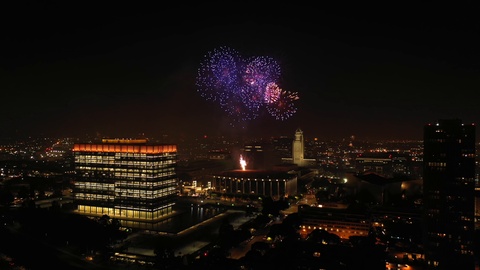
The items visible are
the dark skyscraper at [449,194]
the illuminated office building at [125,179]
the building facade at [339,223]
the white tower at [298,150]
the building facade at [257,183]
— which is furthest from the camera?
the white tower at [298,150]

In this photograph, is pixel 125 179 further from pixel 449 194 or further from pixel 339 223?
pixel 449 194

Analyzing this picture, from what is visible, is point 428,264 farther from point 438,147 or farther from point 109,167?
point 109,167

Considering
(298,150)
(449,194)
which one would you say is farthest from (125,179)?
(298,150)

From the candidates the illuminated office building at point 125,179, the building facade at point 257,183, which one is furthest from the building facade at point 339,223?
the building facade at point 257,183

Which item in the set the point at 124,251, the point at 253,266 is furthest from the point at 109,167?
the point at 253,266

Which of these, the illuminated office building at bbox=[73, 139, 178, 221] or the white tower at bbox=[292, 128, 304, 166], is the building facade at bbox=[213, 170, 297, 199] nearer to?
the illuminated office building at bbox=[73, 139, 178, 221]

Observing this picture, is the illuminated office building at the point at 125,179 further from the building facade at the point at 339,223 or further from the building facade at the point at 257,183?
the building facade at the point at 257,183
